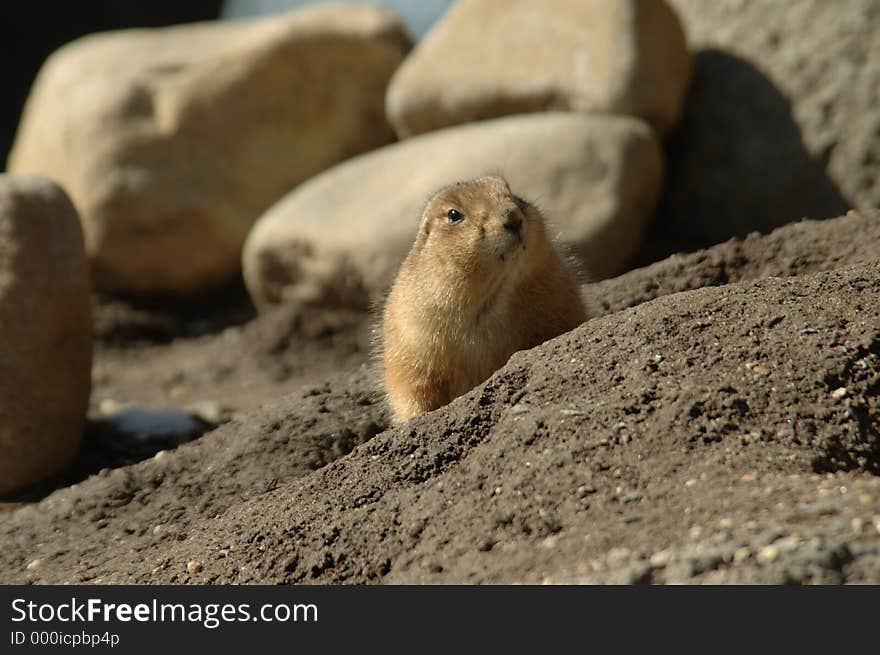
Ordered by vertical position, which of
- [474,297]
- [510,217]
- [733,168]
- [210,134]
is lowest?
[210,134]

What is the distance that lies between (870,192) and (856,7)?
140 cm

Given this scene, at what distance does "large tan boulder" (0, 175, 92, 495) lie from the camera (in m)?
7.00

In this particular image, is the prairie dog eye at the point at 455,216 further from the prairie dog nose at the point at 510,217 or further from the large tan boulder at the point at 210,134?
the large tan boulder at the point at 210,134

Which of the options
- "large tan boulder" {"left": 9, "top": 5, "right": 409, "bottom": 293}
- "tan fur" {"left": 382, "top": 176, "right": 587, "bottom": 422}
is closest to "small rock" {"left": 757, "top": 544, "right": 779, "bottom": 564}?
"tan fur" {"left": 382, "top": 176, "right": 587, "bottom": 422}

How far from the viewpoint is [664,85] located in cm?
916

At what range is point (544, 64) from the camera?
9523 millimetres

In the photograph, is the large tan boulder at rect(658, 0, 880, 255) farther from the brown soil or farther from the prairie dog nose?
the prairie dog nose

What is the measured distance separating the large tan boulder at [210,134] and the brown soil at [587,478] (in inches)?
224

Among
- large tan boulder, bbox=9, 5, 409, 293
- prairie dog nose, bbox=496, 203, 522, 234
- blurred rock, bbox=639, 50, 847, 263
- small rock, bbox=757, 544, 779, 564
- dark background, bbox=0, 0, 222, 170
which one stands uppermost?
small rock, bbox=757, 544, 779, 564

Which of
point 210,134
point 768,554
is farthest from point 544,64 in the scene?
point 768,554

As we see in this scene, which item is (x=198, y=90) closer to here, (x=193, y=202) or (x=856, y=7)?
(x=193, y=202)

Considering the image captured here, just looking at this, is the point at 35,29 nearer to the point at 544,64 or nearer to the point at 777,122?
the point at 544,64

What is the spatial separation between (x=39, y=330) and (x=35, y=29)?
1106 centimetres
